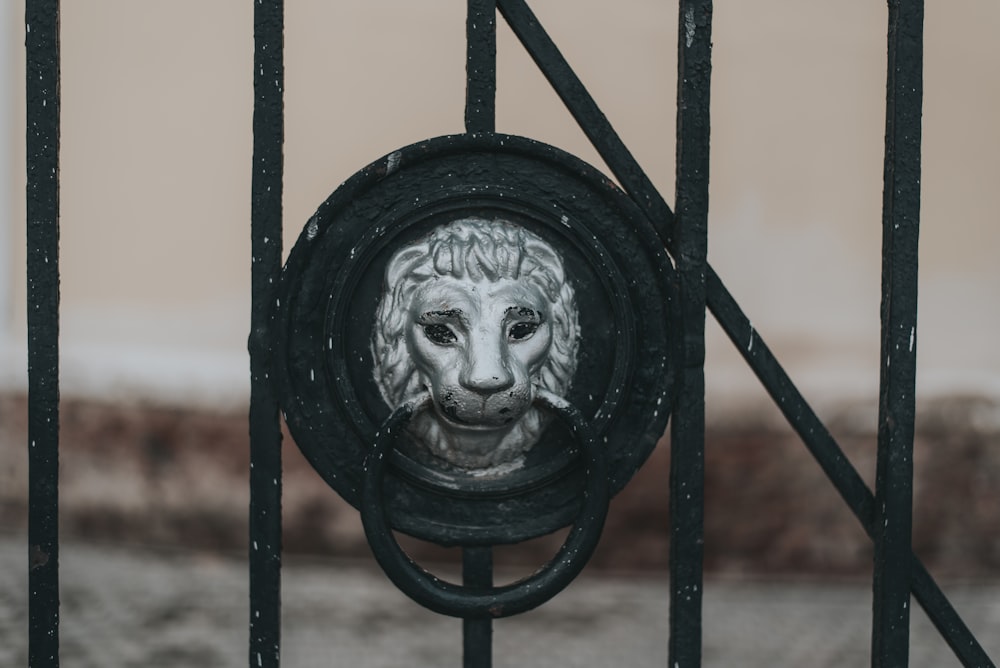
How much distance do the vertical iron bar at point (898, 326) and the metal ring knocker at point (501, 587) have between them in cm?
34

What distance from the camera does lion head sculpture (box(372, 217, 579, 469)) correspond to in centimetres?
114

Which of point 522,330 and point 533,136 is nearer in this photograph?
point 522,330

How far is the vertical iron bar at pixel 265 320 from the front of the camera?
115 centimetres

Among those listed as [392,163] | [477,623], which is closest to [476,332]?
[392,163]

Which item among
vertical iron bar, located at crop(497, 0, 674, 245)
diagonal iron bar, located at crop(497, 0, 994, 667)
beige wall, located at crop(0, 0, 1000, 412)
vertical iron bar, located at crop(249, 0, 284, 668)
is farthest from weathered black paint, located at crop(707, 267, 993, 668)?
beige wall, located at crop(0, 0, 1000, 412)

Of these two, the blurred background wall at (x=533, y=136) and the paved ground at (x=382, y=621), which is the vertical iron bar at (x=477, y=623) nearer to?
the paved ground at (x=382, y=621)

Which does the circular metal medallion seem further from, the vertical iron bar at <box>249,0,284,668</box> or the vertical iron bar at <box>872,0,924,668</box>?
the vertical iron bar at <box>872,0,924,668</box>

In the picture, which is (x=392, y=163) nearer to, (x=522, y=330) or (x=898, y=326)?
(x=522, y=330)

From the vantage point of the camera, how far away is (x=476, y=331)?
114 cm

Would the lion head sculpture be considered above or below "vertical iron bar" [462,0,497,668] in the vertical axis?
below

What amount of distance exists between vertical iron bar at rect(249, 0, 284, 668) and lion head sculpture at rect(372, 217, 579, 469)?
0.41 feet

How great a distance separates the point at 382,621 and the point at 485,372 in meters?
2.70

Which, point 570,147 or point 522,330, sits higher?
point 570,147

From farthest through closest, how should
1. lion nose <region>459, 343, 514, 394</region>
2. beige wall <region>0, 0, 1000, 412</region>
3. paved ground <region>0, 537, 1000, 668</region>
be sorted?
beige wall <region>0, 0, 1000, 412</region> → paved ground <region>0, 537, 1000, 668</region> → lion nose <region>459, 343, 514, 394</region>
